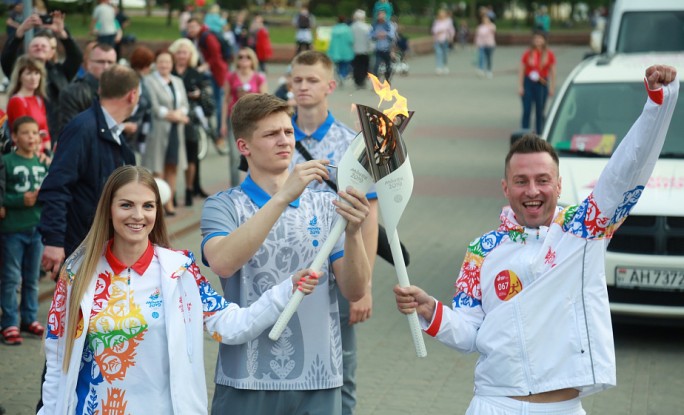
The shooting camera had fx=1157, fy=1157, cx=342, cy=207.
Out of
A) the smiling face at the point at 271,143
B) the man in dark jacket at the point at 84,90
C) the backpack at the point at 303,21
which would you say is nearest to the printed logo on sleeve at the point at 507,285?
the smiling face at the point at 271,143

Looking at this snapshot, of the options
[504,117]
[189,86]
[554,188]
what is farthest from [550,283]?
[504,117]

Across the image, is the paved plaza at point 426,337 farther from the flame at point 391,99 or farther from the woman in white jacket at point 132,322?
the woman in white jacket at point 132,322

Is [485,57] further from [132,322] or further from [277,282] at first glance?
[132,322]

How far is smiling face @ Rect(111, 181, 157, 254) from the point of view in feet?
14.8

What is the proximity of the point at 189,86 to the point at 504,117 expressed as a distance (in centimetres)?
1125

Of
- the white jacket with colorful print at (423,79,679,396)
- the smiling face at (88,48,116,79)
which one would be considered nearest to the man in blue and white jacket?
the white jacket with colorful print at (423,79,679,396)

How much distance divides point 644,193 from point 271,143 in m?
4.94

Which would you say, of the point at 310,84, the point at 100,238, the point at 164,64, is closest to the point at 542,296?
the point at 100,238

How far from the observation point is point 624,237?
342 inches

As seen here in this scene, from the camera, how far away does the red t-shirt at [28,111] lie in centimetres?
984

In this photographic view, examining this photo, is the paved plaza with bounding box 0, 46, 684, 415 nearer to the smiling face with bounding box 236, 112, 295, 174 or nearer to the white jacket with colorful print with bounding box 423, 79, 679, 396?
the smiling face with bounding box 236, 112, 295, 174

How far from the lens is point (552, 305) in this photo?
169 inches

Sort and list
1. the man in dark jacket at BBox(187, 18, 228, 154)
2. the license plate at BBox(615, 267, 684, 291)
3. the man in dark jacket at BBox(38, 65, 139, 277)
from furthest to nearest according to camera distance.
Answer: the man in dark jacket at BBox(187, 18, 228, 154) → the license plate at BBox(615, 267, 684, 291) → the man in dark jacket at BBox(38, 65, 139, 277)

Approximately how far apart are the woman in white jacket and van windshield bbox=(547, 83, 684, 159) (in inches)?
235
